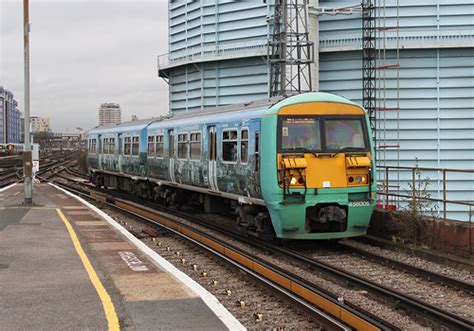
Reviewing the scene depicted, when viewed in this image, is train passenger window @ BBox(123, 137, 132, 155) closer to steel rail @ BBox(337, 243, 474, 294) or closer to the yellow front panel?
the yellow front panel

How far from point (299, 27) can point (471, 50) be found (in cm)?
882

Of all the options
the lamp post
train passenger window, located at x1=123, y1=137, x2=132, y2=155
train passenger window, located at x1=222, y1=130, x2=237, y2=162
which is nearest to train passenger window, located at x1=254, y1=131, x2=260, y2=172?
train passenger window, located at x1=222, y1=130, x2=237, y2=162

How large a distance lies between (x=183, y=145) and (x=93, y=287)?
9432 millimetres

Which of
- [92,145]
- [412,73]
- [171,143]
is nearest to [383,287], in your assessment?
[171,143]

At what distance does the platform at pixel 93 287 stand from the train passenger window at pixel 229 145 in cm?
280

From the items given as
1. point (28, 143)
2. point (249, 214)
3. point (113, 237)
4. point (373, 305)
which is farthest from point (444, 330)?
point (28, 143)

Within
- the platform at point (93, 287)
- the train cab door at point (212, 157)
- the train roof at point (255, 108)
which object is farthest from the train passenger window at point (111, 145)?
the platform at point (93, 287)

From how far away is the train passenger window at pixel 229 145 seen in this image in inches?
496

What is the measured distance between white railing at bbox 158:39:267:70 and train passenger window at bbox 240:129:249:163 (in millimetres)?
20066

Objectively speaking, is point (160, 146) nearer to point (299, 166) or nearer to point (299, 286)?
point (299, 166)

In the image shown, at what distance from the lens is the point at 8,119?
150250mm

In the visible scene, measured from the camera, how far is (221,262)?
33.1 ft

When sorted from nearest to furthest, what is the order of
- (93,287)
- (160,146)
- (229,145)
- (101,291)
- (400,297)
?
(400,297) < (101,291) < (93,287) < (229,145) < (160,146)

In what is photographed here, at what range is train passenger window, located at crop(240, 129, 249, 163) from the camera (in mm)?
11829
